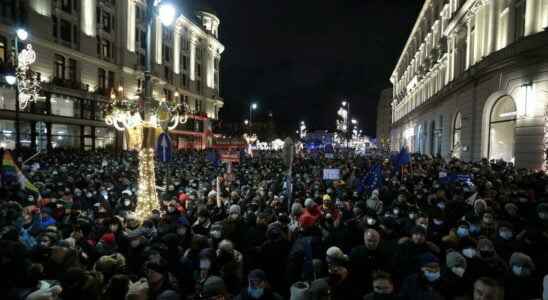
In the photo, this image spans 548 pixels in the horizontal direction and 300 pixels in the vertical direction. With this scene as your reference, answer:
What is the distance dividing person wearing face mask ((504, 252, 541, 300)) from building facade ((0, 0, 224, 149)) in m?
21.1

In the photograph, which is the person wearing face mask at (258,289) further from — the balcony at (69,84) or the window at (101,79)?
the window at (101,79)

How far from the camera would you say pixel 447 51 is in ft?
105

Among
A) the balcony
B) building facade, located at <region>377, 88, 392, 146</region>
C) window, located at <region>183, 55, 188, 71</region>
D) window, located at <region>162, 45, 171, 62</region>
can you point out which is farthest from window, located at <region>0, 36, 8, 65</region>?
building facade, located at <region>377, 88, 392, 146</region>

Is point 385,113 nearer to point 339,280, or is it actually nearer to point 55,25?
point 55,25

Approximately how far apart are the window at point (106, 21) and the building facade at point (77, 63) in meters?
0.11

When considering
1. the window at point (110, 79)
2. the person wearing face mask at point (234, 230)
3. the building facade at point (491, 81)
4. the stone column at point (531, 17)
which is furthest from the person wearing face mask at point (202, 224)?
the window at point (110, 79)

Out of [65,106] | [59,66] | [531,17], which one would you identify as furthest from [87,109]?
[531,17]

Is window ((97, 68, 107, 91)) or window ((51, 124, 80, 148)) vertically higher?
window ((97, 68, 107, 91))

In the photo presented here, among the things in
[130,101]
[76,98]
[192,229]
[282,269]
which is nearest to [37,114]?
[76,98]

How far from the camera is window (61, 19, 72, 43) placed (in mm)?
35219

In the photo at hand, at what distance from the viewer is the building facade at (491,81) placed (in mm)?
16672

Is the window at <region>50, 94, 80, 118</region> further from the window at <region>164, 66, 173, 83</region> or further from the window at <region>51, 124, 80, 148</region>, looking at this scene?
the window at <region>164, 66, 173, 83</region>

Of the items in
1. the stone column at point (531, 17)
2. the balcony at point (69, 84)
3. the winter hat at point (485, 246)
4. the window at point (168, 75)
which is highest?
the window at point (168, 75)

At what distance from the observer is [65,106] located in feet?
115
